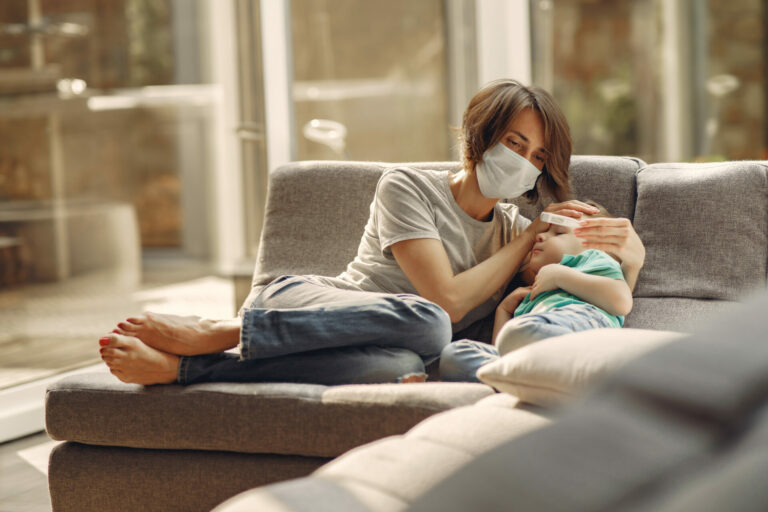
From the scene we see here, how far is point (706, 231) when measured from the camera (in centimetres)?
205

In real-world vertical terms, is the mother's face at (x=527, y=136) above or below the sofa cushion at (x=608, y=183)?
above

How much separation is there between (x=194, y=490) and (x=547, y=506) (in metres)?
1.30

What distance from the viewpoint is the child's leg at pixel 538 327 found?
1619mm

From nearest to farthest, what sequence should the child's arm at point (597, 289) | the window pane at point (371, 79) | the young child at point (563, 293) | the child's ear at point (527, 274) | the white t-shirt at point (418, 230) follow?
the young child at point (563, 293) < the child's arm at point (597, 289) < the white t-shirt at point (418, 230) < the child's ear at point (527, 274) < the window pane at point (371, 79)

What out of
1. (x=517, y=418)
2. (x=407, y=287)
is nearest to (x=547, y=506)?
(x=517, y=418)

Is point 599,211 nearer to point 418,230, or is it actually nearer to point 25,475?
point 418,230

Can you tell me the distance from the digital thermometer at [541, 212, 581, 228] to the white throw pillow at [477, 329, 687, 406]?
61 centimetres

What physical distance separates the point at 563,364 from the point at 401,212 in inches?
29.4

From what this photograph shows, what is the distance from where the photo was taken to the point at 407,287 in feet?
6.82

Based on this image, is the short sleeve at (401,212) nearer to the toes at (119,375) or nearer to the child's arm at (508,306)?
the child's arm at (508,306)

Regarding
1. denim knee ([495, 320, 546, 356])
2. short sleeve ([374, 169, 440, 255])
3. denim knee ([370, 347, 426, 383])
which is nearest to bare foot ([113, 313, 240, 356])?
denim knee ([370, 347, 426, 383])

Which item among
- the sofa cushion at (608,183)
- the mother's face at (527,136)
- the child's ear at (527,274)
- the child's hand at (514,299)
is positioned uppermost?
the mother's face at (527,136)

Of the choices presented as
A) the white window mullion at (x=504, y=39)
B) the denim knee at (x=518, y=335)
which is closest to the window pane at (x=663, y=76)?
the white window mullion at (x=504, y=39)

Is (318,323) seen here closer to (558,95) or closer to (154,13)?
(154,13)
